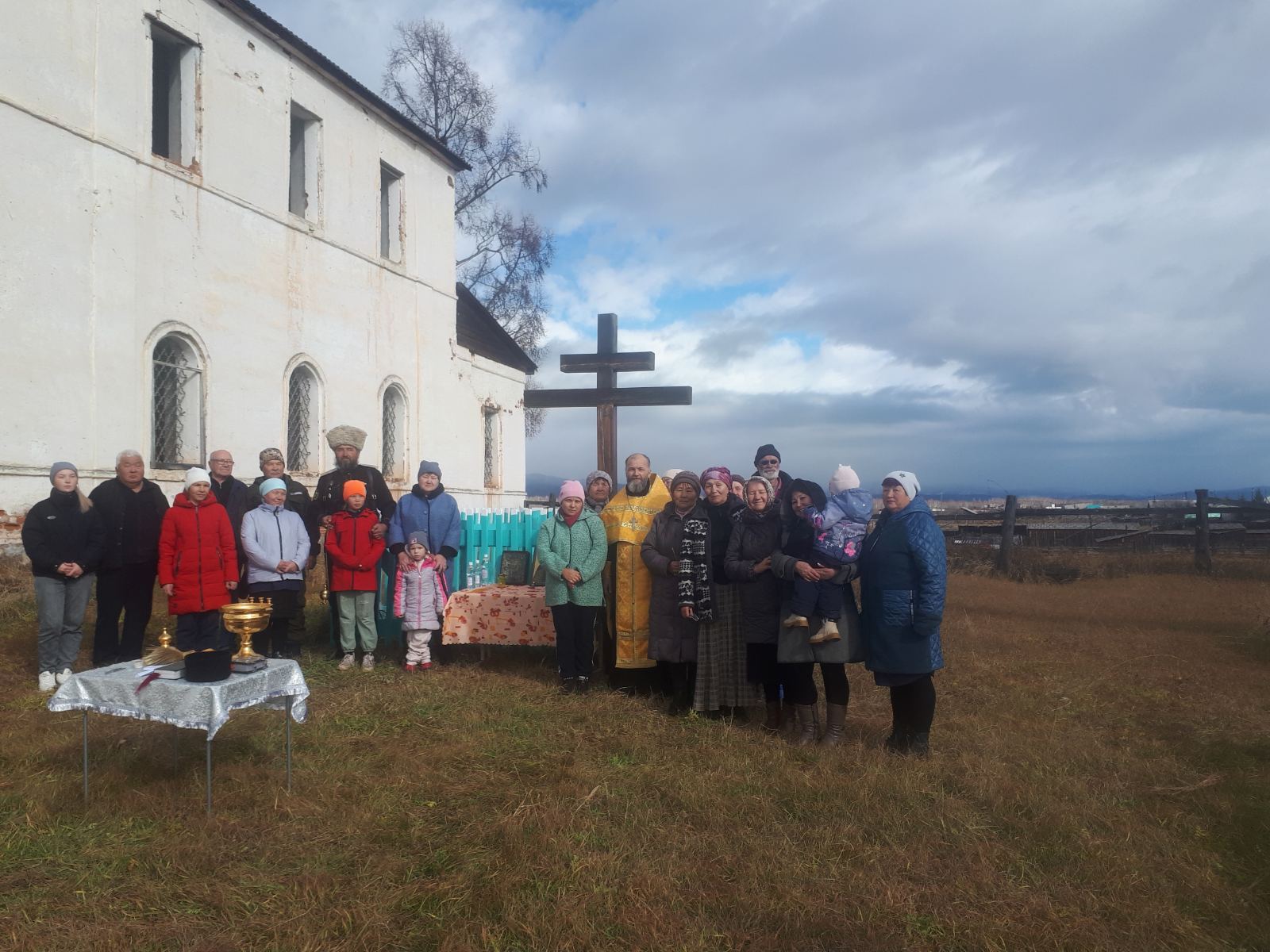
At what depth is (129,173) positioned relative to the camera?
36.0 ft

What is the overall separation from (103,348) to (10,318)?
1.05 metres

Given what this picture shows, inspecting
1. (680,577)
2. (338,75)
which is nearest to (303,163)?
(338,75)

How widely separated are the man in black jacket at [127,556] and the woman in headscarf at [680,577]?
12.4 feet

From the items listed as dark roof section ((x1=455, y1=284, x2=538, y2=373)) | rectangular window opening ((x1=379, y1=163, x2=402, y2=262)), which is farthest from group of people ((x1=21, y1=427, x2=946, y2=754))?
dark roof section ((x1=455, y1=284, x2=538, y2=373))

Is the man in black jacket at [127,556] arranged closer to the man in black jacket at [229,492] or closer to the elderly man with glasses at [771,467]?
the man in black jacket at [229,492]

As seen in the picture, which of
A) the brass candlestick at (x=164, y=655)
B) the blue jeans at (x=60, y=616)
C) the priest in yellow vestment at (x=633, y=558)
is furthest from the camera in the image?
the priest in yellow vestment at (x=633, y=558)

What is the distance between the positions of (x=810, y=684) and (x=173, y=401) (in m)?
9.50

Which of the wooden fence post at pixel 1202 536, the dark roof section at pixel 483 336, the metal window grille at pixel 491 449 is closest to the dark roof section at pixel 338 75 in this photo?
the dark roof section at pixel 483 336

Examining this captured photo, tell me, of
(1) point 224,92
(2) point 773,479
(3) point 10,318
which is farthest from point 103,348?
(2) point 773,479

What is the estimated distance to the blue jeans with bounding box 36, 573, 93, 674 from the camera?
673cm

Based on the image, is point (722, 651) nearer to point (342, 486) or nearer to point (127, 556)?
point (342, 486)

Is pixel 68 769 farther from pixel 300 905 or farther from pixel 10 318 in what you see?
pixel 10 318

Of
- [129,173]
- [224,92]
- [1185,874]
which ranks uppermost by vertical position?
[224,92]

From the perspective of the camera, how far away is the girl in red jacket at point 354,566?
7.78 meters
